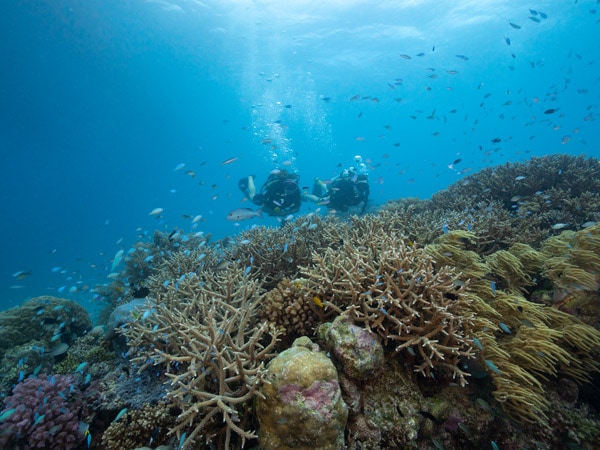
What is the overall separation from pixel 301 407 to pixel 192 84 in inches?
2861

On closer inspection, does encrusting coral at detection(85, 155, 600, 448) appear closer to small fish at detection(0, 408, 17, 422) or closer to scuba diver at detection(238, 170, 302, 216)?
small fish at detection(0, 408, 17, 422)

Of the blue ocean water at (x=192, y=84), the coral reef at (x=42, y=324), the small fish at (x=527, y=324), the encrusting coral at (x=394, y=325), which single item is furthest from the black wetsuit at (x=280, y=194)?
the small fish at (x=527, y=324)

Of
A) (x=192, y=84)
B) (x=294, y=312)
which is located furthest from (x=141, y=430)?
(x=192, y=84)

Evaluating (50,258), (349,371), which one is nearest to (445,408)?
(349,371)

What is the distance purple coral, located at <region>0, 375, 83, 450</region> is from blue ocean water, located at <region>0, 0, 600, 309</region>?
6.48m

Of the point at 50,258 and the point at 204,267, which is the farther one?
the point at 50,258

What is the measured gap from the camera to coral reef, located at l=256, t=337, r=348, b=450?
229 centimetres

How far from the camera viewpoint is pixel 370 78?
5509 cm

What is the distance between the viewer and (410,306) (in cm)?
309

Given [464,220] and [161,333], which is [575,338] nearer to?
[464,220]

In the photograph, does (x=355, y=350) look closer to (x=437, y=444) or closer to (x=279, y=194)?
(x=437, y=444)

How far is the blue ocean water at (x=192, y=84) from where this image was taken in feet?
107

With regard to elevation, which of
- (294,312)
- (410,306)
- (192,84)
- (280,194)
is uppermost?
(192,84)

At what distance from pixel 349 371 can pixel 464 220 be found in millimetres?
5176
